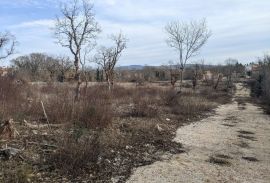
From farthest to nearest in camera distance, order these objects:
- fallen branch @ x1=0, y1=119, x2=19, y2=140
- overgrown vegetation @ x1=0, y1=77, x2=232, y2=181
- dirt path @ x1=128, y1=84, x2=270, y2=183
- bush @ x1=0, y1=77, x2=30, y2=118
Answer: bush @ x1=0, y1=77, x2=30, y2=118 < fallen branch @ x1=0, y1=119, x2=19, y2=140 < dirt path @ x1=128, y1=84, x2=270, y2=183 < overgrown vegetation @ x1=0, y1=77, x2=232, y2=181

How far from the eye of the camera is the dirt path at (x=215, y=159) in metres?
11.1

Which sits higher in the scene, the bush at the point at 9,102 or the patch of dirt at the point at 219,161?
the bush at the point at 9,102

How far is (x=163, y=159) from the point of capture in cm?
1291

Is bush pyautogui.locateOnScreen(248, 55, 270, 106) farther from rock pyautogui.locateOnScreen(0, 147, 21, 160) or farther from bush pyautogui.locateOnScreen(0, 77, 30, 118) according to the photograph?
rock pyautogui.locateOnScreen(0, 147, 21, 160)

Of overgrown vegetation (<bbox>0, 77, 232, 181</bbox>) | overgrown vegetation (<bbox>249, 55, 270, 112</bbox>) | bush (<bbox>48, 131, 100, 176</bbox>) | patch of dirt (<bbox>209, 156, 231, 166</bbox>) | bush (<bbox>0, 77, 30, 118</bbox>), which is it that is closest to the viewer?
bush (<bbox>48, 131, 100, 176</bbox>)

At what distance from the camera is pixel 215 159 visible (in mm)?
13516

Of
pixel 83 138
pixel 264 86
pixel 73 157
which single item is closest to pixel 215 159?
pixel 83 138

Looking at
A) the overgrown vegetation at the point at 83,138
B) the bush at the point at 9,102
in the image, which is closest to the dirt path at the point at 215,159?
the overgrown vegetation at the point at 83,138

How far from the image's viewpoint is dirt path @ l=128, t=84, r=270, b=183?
11.1 metres

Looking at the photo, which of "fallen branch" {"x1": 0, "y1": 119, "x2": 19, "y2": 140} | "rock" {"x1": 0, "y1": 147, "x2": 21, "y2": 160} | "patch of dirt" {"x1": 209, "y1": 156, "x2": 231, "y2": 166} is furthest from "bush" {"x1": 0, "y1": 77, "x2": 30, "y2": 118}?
"patch of dirt" {"x1": 209, "y1": 156, "x2": 231, "y2": 166}

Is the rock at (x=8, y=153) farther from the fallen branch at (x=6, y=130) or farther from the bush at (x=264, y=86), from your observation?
the bush at (x=264, y=86)

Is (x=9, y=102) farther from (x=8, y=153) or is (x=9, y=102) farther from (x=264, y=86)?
(x=264, y=86)

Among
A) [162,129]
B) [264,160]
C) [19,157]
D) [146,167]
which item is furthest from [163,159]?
[162,129]

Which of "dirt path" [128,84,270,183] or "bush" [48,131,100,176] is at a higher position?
"bush" [48,131,100,176]
